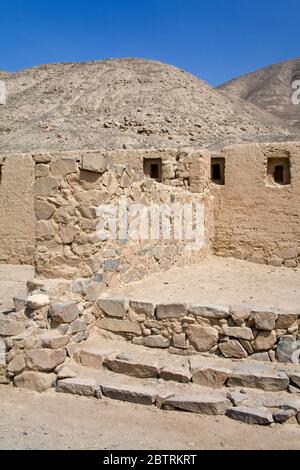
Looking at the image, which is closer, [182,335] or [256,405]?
[256,405]

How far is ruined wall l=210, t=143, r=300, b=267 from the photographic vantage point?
8.59 meters

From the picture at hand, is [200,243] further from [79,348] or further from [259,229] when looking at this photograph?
[79,348]

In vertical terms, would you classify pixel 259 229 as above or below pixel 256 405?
above

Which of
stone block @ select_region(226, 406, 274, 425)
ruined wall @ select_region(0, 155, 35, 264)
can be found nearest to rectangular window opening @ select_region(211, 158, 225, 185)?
ruined wall @ select_region(0, 155, 35, 264)

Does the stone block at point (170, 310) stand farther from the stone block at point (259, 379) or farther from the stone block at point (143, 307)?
the stone block at point (259, 379)

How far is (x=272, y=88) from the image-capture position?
6369 cm

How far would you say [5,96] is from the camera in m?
45.8

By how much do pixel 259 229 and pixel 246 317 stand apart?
4.32 metres

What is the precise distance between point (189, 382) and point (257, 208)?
4.97 m

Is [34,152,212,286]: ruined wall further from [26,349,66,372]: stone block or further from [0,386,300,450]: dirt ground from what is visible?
[0,386,300,450]: dirt ground

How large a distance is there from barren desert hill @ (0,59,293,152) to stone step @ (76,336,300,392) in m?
23.7

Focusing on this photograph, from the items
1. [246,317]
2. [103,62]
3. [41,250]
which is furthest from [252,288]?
[103,62]

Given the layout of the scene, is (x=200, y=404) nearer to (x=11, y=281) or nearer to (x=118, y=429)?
(x=118, y=429)
